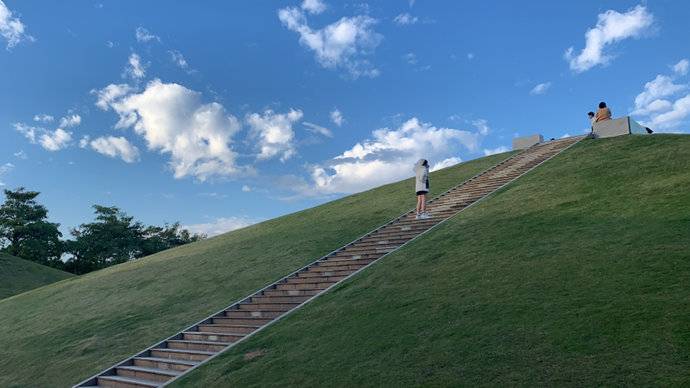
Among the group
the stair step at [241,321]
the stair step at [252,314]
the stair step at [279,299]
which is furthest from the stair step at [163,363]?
the stair step at [279,299]

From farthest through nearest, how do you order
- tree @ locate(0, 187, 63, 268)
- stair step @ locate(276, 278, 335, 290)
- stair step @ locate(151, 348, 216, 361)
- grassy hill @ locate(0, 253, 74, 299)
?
1. tree @ locate(0, 187, 63, 268)
2. grassy hill @ locate(0, 253, 74, 299)
3. stair step @ locate(276, 278, 335, 290)
4. stair step @ locate(151, 348, 216, 361)

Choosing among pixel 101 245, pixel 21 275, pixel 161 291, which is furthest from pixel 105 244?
pixel 161 291

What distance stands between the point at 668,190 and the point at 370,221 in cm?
955

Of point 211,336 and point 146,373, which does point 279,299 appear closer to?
point 211,336

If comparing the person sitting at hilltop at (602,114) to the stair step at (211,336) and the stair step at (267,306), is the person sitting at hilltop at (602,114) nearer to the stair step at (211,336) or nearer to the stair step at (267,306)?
the stair step at (267,306)

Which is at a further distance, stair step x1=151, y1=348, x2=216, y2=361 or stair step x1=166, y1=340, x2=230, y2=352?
stair step x1=166, y1=340, x2=230, y2=352

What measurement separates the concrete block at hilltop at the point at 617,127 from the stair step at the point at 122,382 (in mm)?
19125

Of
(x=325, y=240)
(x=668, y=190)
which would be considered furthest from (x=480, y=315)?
(x=325, y=240)

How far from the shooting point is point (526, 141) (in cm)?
2319

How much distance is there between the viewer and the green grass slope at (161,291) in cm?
1243

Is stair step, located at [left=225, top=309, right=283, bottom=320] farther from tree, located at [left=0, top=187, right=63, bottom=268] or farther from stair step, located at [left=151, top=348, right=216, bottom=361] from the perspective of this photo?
tree, located at [left=0, top=187, right=63, bottom=268]

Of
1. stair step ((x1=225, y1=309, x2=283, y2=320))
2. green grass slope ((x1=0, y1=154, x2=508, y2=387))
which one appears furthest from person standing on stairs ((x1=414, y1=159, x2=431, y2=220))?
stair step ((x1=225, y1=309, x2=283, y2=320))

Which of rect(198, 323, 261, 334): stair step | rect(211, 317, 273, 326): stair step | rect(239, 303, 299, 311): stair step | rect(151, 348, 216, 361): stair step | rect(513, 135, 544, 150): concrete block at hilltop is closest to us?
rect(151, 348, 216, 361): stair step

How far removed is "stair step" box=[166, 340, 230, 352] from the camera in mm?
10570
